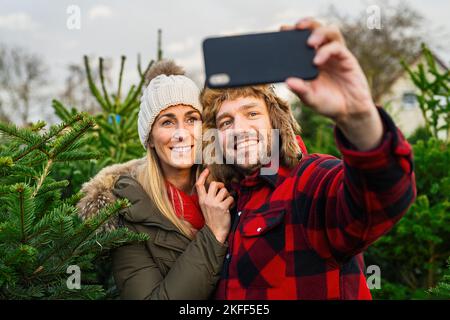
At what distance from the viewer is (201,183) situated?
253 cm

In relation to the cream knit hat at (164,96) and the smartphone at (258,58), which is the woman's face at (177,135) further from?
the smartphone at (258,58)

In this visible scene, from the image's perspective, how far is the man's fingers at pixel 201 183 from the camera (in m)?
2.47

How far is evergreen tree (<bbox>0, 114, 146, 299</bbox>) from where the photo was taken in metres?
1.91

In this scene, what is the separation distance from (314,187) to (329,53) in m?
0.66

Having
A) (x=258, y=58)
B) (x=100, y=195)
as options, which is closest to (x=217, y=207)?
(x=100, y=195)

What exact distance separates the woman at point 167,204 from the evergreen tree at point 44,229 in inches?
6.0

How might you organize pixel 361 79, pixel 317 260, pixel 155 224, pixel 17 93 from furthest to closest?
pixel 17 93
pixel 155 224
pixel 317 260
pixel 361 79

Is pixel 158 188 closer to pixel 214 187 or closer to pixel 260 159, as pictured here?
pixel 214 187

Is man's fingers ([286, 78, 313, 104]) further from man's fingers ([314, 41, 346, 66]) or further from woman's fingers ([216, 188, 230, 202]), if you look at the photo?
woman's fingers ([216, 188, 230, 202])

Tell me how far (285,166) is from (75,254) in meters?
0.90

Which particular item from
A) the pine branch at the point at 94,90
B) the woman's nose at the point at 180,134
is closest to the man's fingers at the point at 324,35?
the woman's nose at the point at 180,134
